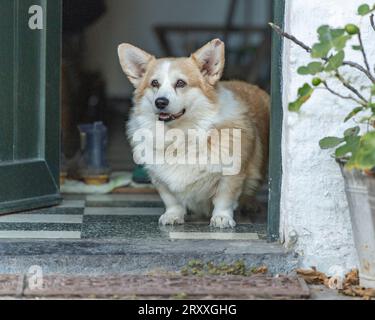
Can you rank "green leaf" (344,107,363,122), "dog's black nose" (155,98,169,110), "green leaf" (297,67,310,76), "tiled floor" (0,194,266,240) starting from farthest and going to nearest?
"dog's black nose" (155,98,169,110) → "tiled floor" (0,194,266,240) → "green leaf" (344,107,363,122) → "green leaf" (297,67,310,76)

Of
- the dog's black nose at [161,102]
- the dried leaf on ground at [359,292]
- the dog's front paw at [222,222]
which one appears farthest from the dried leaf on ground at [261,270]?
the dog's black nose at [161,102]

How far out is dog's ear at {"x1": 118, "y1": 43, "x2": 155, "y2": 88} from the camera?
149 inches

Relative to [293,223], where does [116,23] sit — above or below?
above

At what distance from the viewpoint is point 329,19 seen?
3221mm

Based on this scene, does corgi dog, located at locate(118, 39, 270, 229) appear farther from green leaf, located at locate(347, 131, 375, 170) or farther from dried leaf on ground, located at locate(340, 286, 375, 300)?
green leaf, located at locate(347, 131, 375, 170)

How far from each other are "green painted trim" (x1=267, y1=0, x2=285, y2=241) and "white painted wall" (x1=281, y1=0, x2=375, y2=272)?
4 centimetres

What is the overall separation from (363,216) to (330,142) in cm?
30

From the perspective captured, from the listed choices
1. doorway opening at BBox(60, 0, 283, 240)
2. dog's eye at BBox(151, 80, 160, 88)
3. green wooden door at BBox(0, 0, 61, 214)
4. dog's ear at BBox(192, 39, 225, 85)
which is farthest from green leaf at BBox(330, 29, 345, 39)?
green wooden door at BBox(0, 0, 61, 214)

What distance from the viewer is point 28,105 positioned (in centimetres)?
391

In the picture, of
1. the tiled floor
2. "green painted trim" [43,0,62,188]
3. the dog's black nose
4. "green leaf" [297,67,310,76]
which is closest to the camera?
"green leaf" [297,67,310,76]

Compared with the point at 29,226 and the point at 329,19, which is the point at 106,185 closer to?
the point at 29,226
